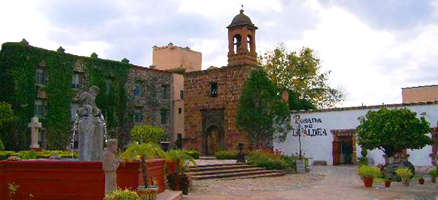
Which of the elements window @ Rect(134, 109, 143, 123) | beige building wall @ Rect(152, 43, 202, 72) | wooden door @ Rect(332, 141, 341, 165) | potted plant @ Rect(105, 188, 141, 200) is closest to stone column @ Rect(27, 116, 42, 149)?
window @ Rect(134, 109, 143, 123)

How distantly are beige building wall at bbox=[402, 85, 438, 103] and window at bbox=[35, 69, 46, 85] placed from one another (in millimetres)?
30763

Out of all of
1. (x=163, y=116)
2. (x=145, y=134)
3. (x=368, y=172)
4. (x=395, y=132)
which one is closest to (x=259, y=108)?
(x=145, y=134)

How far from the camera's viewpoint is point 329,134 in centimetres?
2950

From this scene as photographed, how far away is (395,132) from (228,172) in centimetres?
738

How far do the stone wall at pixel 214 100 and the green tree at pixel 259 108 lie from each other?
2193mm

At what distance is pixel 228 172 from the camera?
790 inches

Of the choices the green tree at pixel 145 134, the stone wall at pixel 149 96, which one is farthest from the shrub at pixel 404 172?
the stone wall at pixel 149 96

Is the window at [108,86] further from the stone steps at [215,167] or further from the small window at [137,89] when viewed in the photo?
the stone steps at [215,167]

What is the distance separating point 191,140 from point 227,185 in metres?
18.3

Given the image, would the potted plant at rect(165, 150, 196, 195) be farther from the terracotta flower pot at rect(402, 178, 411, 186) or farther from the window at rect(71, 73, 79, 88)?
the window at rect(71, 73, 79, 88)

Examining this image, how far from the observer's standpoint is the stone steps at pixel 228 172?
18.5 metres

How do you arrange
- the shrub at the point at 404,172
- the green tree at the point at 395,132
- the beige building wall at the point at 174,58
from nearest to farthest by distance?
the shrub at the point at 404,172 → the green tree at the point at 395,132 → the beige building wall at the point at 174,58

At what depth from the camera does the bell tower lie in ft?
105

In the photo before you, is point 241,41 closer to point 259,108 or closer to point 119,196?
point 259,108
